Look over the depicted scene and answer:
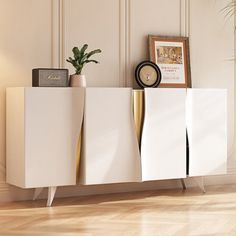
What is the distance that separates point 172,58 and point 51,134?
143 centimetres

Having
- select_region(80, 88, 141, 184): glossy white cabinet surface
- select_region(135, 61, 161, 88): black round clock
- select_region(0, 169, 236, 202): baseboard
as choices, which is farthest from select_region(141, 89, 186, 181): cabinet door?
select_region(0, 169, 236, 202): baseboard

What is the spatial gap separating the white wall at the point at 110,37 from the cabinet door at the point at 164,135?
0.43m

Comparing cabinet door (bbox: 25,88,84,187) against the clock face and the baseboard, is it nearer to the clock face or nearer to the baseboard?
the baseboard

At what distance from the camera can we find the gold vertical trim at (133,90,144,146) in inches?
185

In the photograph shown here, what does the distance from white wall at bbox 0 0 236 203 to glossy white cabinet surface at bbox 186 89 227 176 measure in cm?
40

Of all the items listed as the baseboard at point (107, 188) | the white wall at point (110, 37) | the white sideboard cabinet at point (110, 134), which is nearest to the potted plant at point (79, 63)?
the white sideboard cabinet at point (110, 134)

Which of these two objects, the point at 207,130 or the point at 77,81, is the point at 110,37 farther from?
the point at 207,130

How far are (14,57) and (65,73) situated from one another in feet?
1.48

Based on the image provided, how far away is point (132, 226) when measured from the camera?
3.71 metres

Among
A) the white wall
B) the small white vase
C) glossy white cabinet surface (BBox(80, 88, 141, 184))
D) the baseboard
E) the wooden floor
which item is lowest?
the wooden floor

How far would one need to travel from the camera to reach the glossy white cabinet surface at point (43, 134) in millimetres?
4285

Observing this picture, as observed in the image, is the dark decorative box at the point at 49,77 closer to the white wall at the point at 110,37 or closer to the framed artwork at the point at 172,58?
the white wall at the point at 110,37

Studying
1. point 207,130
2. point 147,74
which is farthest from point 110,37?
point 207,130

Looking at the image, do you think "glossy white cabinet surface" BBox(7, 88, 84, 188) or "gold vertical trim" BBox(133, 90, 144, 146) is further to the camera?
"gold vertical trim" BBox(133, 90, 144, 146)
